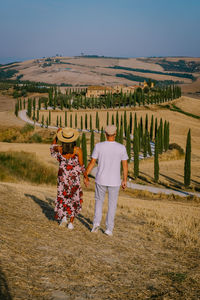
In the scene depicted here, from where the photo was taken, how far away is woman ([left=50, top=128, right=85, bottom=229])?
8422 mm

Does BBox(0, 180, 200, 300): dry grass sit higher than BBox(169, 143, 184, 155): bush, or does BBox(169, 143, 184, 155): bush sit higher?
BBox(0, 180, 200, 300): dry grass

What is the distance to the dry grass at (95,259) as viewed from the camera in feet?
18.0

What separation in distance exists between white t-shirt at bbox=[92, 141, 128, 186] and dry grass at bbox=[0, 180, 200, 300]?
5.03 feet

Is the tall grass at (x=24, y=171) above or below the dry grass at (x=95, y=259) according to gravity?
below

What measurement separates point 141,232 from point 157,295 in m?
4.35

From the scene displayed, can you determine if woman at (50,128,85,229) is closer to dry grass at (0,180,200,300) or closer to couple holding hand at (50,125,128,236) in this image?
couple holding hand at (50,125,128,236)

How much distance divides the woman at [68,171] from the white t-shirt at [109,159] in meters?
0.60

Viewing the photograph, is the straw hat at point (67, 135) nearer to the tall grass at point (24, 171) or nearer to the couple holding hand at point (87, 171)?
the couple holding hand at point (87, 171)

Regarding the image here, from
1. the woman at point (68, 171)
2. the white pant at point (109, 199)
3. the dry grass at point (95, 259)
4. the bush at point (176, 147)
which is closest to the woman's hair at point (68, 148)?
the woman at point (68, 171)

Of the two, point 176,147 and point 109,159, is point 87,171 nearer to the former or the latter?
point 109,159

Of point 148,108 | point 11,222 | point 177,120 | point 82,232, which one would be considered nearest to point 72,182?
point 82,232

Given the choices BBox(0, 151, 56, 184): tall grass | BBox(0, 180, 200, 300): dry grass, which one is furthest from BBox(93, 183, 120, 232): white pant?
BBox(0, 151, 56, 184): tall grass

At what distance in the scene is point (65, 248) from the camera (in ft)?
24.8

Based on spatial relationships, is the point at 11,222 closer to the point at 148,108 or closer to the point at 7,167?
the point at 7,167
